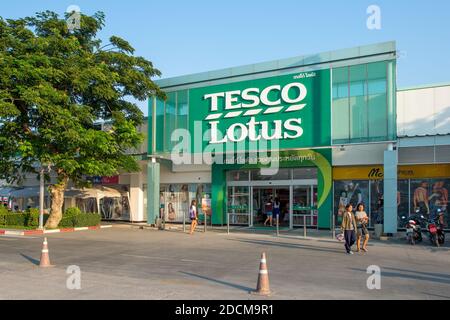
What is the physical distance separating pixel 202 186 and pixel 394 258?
1601cm

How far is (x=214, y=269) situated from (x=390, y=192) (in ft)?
37.0

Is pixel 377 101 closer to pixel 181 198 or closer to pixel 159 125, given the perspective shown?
pixel 159 125

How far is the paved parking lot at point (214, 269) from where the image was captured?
345 inches

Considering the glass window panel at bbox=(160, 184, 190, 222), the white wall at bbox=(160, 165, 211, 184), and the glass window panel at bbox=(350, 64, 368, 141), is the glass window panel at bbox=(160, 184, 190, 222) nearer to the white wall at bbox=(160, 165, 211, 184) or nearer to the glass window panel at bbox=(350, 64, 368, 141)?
the white wall at bbox=(160, 165, 211, 184)

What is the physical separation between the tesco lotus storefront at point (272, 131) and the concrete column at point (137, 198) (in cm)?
282

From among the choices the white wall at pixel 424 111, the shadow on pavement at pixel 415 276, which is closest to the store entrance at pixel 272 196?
the white wall at pixel 424 111

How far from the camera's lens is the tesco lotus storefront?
21.0 metres

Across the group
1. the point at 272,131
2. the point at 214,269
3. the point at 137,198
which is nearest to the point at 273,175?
the point at 272,131

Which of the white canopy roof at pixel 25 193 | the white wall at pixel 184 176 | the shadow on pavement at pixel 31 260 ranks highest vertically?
the white wall at pixel 184 176

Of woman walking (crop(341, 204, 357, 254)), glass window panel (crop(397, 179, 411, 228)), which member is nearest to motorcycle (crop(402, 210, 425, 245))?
woman walking (crop(341, 204, 357, 254))

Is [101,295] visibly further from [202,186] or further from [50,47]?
[202,186]

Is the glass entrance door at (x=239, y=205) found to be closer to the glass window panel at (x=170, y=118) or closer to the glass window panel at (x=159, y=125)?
the glass window panel at (x=170, y=118)

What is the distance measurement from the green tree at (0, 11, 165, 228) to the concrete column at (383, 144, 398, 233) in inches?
474
